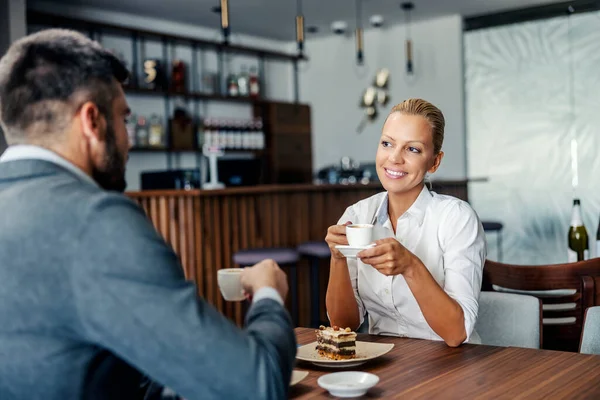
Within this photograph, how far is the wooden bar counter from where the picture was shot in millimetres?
4570

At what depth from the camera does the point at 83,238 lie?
2.96ft

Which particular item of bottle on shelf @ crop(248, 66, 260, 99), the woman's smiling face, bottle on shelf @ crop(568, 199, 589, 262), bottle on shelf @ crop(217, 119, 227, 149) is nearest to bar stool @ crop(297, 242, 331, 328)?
bottle on shelf @ crop(568, 199, 589, 262)

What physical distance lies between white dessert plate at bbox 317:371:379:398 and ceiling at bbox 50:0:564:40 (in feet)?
17.7

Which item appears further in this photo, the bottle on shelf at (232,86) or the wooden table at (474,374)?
the bottle on shelf at (232,86)

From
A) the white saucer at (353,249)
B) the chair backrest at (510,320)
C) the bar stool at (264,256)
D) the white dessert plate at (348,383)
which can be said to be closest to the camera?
the white dessert plate at (348,383)

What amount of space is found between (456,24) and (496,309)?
580cm

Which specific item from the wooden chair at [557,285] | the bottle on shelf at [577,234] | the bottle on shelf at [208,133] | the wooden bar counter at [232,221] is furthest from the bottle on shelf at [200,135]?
the wooden chair at [557,285]

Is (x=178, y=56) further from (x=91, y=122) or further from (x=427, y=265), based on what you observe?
(x=91, y=122)

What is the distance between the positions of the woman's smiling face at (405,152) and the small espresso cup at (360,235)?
407 mm

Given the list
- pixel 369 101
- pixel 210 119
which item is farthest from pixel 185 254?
pixel 369 101

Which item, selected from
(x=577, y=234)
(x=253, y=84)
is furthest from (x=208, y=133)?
(x=577, y=234)

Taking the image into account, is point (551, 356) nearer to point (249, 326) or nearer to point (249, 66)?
point (249, 326)

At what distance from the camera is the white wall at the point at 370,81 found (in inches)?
288

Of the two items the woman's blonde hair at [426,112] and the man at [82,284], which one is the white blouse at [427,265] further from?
the man at [82,284]
